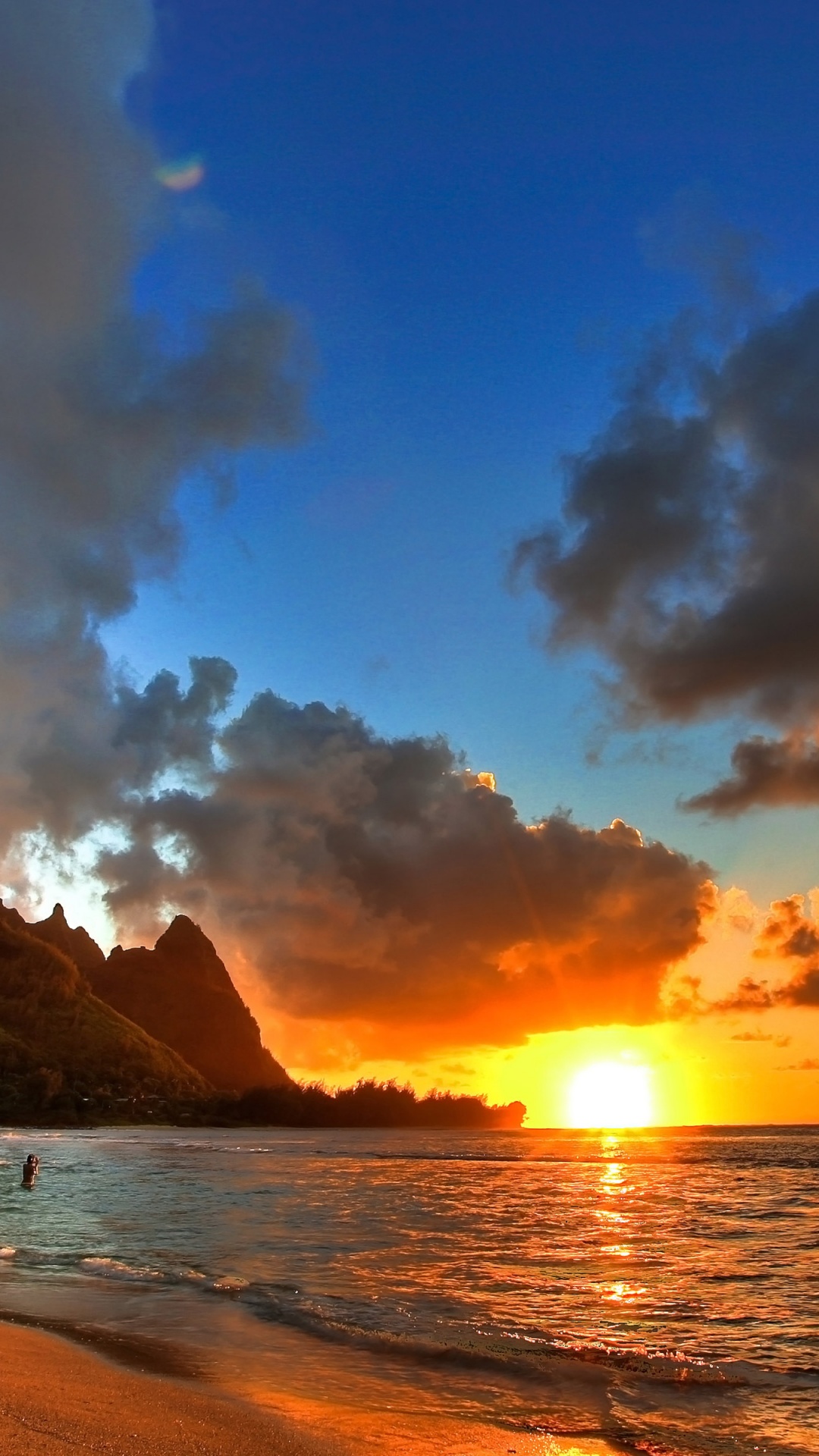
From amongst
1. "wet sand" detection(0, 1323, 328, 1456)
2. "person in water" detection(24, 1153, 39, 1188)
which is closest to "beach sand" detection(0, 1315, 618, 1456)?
"wet sand" detection(0, 1323, 328, 1456)

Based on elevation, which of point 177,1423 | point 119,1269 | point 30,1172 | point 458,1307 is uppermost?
point 177,1423

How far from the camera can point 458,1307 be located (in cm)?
2089

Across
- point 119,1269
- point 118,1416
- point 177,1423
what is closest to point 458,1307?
point 119,1269

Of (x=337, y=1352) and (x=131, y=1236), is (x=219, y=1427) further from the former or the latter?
(x=131, y=1236)

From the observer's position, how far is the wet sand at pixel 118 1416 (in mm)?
9203

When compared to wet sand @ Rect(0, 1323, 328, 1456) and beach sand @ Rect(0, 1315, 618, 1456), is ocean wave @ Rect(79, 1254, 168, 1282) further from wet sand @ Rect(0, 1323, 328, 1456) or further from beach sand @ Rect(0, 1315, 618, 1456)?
wet sand @ Rect(0, 1323, 328, 1456)

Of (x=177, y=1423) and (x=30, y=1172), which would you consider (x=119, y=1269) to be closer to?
(x=177, y=1423)

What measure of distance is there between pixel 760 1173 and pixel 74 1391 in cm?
7749

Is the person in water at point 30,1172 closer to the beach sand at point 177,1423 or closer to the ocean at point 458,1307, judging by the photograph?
the ocean at point 458,1307

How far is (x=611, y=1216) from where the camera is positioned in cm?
4250

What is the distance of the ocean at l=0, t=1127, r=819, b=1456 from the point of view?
42.3ft

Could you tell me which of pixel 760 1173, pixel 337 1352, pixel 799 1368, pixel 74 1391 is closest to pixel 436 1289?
pixel 337 1352

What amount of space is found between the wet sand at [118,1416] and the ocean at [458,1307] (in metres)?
0.84

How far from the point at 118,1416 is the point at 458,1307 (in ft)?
40.1
